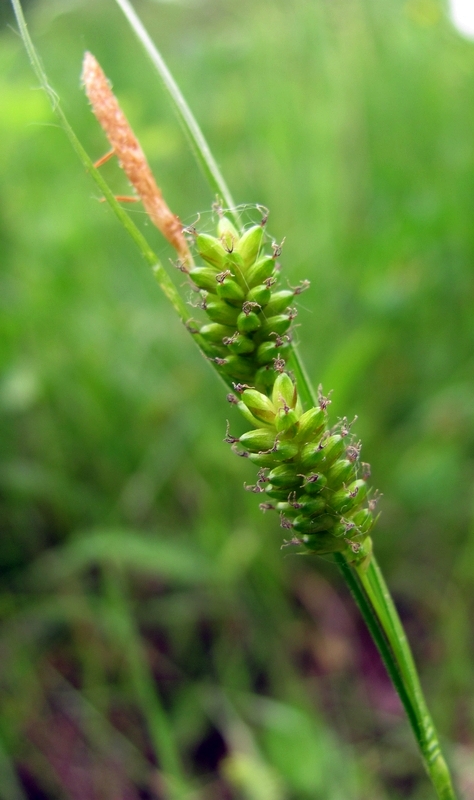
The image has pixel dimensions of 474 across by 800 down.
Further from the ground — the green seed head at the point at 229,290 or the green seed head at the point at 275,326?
the green seed head at the point at 229,290

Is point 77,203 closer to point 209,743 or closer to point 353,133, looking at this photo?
point 353,133

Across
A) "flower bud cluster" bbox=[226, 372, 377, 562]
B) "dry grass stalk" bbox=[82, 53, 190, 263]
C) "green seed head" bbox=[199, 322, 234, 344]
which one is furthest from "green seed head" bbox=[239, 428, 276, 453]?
"dry grass stalk" bbox=[82, 53, 190, 263]

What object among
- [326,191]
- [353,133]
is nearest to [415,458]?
[326,191]

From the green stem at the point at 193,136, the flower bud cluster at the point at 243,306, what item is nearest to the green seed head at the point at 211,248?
the flower bud cluster at the point at 243,306

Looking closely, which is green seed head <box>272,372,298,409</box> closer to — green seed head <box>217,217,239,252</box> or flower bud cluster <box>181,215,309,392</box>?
flower bud cluster <box>181,215,309,392</box>

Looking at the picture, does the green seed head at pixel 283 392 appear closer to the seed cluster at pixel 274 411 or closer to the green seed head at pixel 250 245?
the seed cluster at pixel 274 411

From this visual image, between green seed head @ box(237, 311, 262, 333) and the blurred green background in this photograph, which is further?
the blurred green background

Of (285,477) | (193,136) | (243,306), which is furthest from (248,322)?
(193,136)
